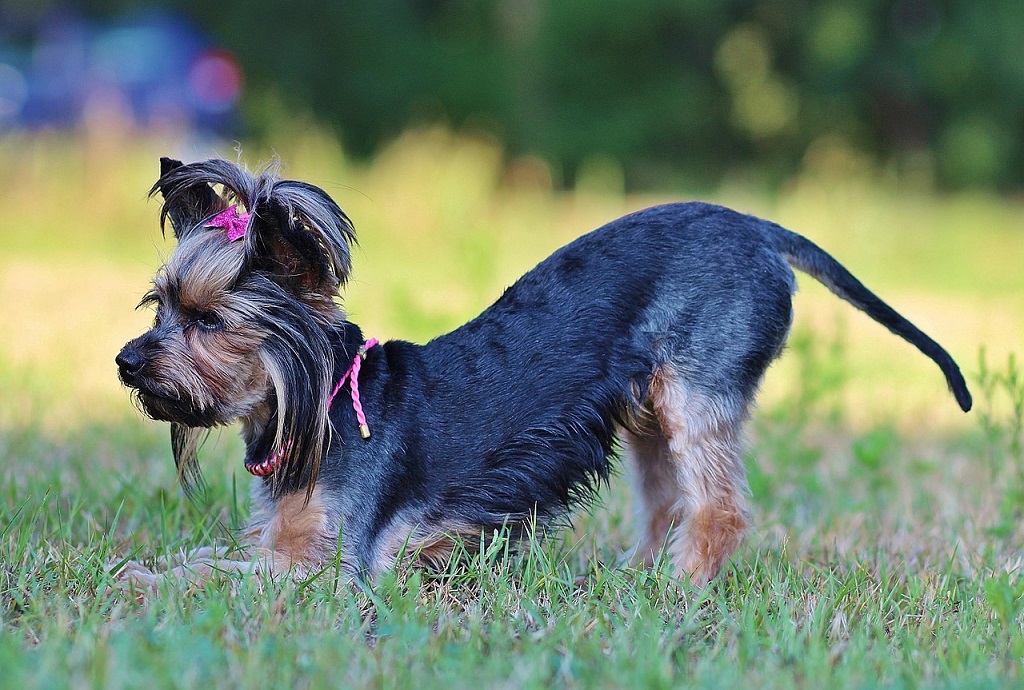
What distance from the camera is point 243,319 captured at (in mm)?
3652

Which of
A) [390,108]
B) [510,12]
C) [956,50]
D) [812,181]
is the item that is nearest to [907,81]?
[956,50]

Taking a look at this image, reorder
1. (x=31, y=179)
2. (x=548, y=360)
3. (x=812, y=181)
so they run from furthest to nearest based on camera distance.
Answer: (x=812, y=181) → (x=31, y=179) → (x=548, y=360)

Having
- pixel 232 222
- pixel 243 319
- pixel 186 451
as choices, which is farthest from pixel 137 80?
pixel 243 319

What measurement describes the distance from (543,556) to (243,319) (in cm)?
123

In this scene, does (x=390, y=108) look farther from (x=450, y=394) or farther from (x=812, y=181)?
(x=450, y=394)

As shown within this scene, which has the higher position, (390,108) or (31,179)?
(390,108)

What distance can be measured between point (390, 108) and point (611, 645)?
19.6m

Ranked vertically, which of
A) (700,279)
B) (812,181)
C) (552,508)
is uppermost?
(812,181)

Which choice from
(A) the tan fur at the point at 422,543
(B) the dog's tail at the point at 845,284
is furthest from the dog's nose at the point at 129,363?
(B) the dog's tail at the point at 845,284

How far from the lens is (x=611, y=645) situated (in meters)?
3.24

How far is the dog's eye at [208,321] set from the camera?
12.1 ft

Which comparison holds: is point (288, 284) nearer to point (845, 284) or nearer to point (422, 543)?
point (422, 543)

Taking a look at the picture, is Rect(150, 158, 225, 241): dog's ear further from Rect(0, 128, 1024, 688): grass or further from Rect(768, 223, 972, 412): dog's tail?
Rect(768, 223, 972, 412): dog's tail

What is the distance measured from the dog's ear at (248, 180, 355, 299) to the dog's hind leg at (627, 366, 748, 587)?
1.17 meters
